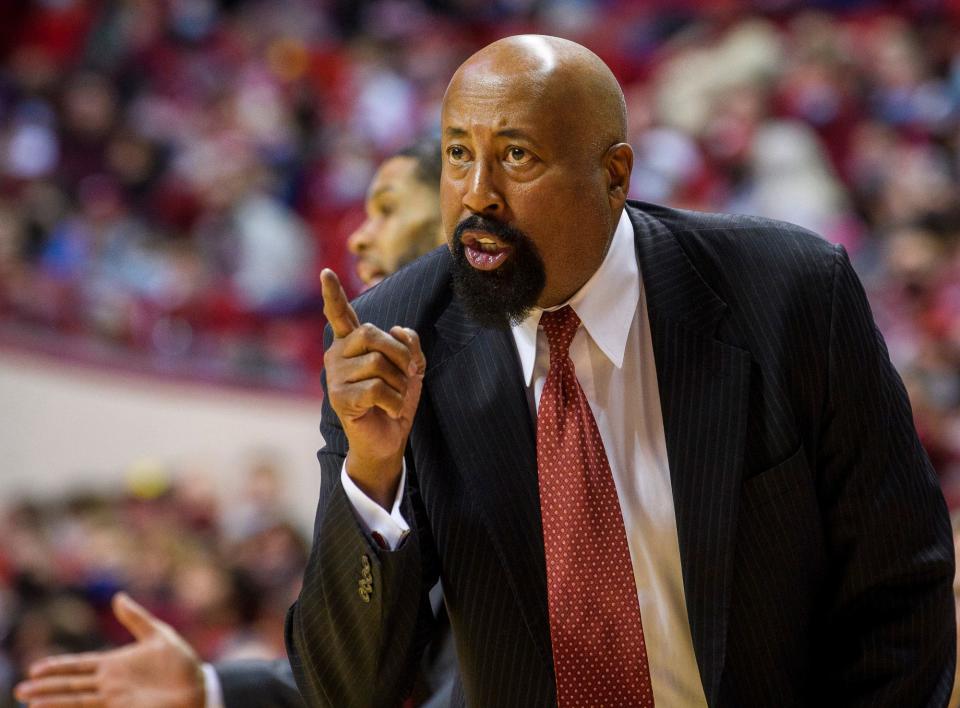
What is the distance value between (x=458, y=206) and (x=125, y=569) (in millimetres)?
5206

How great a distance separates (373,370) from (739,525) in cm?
55

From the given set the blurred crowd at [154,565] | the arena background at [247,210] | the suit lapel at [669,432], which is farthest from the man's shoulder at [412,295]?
the arena background at [247,210]

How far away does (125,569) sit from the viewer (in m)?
6.74

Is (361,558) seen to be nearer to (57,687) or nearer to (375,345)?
(375,345)

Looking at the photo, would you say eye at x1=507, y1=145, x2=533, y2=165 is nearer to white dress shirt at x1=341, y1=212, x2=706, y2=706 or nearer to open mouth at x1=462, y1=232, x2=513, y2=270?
open mouth at x1=462, y1=232, x2=513, y2=270

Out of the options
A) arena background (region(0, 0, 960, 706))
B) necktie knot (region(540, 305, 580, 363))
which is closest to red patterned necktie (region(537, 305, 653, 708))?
necktie knot (region(540, 305, 580, 363))

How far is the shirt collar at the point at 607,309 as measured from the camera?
205cm

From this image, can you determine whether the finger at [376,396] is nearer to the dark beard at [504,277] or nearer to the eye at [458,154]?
the dark beard at [504,277]

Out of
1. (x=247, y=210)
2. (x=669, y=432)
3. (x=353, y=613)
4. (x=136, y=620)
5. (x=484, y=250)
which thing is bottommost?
(x=136, y=620)

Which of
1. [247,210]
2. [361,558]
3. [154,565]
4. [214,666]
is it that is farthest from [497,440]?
[247,210]

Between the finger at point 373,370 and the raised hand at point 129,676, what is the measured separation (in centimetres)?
107

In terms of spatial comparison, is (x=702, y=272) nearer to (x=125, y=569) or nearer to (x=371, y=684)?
(x=371, y=684)

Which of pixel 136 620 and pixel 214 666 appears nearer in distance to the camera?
pixel 136 620

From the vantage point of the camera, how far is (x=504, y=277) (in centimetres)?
193
